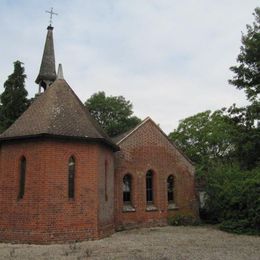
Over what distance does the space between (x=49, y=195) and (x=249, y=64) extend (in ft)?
48.2

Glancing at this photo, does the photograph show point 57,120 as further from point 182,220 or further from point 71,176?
point 182,220

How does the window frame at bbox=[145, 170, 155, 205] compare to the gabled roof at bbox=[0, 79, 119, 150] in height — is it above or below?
below

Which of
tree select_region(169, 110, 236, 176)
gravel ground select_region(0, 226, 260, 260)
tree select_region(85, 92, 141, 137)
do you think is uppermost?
tree select_region(85, 92, 141, 137)

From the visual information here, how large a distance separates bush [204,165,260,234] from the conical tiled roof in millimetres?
12962

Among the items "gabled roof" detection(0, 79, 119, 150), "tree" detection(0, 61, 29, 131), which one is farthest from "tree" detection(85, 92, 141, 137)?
"gabled roof" detection(0, 79, 119, 150)

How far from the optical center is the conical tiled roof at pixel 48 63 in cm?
2403

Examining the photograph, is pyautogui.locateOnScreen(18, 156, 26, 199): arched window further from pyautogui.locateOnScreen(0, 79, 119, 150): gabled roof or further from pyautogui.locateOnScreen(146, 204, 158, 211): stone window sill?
pyautogui.locateOnScreen(146, 204, 158, 211): stone window sill

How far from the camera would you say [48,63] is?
24750mm

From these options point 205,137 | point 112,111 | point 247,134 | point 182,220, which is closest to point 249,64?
point 247,134

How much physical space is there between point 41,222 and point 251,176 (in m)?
11.8

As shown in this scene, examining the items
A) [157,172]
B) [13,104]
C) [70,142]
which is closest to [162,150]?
[157,172]

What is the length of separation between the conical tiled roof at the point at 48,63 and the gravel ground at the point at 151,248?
12395 millimetres

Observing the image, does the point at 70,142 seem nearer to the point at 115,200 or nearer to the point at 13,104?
the point at 115,200

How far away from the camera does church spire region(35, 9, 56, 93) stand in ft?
78.8
